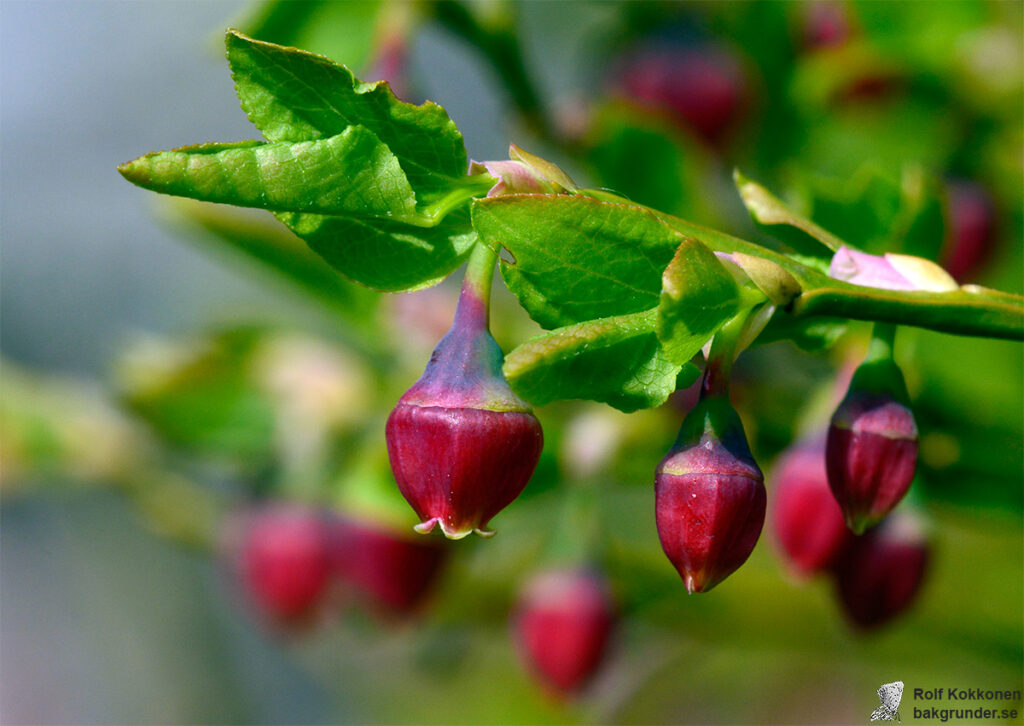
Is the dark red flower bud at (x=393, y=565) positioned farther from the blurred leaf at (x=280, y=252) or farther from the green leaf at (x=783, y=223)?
the green leaf at (x=783, y=223)

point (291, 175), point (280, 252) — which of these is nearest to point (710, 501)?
point (291, 175)

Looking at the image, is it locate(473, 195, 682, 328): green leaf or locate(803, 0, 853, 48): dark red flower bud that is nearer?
locate(473, 195, 682, 328): green leaf

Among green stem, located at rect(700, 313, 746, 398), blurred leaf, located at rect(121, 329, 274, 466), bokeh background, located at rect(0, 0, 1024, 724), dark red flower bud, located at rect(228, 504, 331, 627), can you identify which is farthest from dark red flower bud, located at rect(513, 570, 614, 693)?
green stem, located at rect(700, 313, 746, 398)

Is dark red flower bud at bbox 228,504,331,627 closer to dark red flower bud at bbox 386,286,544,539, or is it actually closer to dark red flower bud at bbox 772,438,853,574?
dark red flower bud at bbox 772,438,853,574

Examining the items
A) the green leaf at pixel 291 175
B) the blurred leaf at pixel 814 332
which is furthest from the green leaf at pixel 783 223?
the green leaf at pixel 291 175

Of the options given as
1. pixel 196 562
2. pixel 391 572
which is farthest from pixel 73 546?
pixel 391 572

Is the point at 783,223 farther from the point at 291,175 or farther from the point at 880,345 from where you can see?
the point at 291,175
